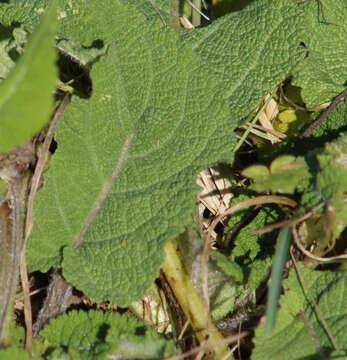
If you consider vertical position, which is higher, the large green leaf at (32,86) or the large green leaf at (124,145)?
the large green leaf at (32,86)

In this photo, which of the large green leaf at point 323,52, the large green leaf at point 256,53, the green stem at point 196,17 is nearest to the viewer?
the large green leaf at point 256,53

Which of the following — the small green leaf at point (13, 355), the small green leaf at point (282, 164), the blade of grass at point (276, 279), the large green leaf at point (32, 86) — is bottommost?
the small green leaf at point (13, 355)

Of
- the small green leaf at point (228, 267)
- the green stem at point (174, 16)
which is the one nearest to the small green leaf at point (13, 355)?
the small green leaf at point (228, 267)

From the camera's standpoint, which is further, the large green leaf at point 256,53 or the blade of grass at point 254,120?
the blade of grass at point 254,120

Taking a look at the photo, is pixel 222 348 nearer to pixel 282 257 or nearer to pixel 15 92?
pixel 282 257

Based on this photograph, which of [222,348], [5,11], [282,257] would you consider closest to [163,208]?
[282,257]

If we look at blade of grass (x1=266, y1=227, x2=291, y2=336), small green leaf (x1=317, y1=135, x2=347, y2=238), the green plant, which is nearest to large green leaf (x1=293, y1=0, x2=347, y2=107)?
the green plant

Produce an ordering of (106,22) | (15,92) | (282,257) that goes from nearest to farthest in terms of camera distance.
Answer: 1. (15,92)
2. (282,257)
3. (106,22)

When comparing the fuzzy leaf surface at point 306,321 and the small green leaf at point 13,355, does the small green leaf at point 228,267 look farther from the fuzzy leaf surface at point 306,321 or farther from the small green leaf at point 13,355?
the small green leaf at point 13,355
